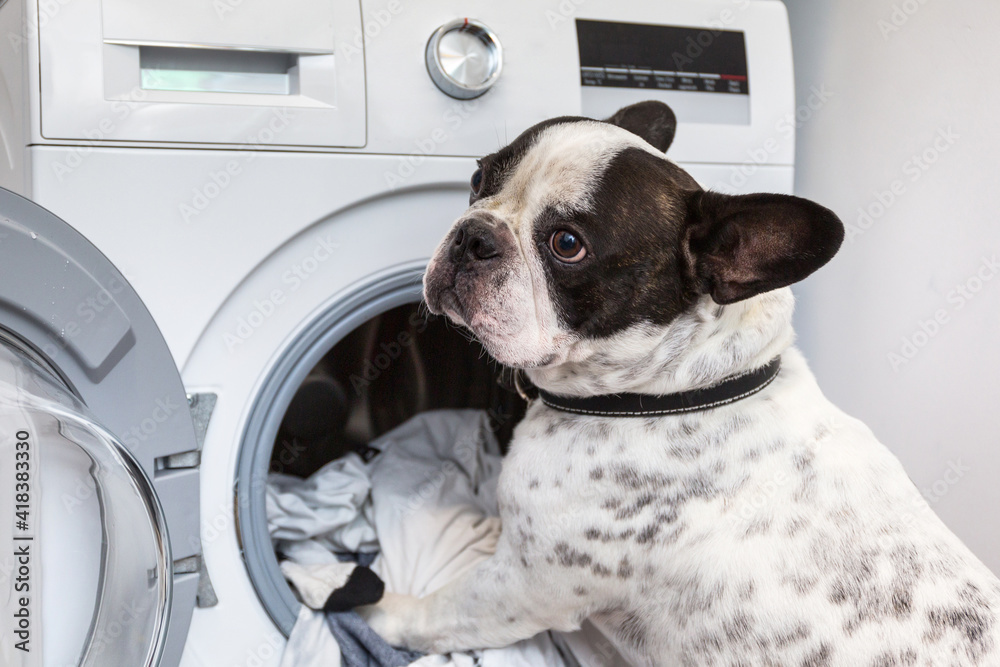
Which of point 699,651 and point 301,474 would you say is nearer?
point 699,651

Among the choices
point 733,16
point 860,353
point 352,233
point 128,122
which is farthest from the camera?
point 860,353

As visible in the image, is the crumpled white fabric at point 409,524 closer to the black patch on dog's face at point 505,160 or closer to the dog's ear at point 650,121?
the black patch on dog's face at point 505,160

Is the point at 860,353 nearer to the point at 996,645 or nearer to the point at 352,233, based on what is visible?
the point at 996,645

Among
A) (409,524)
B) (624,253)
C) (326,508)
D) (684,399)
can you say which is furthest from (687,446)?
(326,508)

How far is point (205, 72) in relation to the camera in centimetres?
121

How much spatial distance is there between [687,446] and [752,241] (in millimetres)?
317

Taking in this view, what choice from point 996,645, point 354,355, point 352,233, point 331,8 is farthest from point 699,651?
point 331,8

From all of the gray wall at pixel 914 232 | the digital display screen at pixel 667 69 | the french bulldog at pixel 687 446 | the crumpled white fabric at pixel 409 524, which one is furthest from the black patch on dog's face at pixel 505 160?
the gray wall at pixel 914 232

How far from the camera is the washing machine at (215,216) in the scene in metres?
1.06

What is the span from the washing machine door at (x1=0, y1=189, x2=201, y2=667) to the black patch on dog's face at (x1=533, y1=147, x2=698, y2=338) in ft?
2.05

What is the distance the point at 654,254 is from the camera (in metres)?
1.11

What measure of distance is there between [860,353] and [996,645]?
0.86 meters

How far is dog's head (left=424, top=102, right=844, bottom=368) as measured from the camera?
109 cm

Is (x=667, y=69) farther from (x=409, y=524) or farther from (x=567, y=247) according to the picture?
(x=409, y=524)
